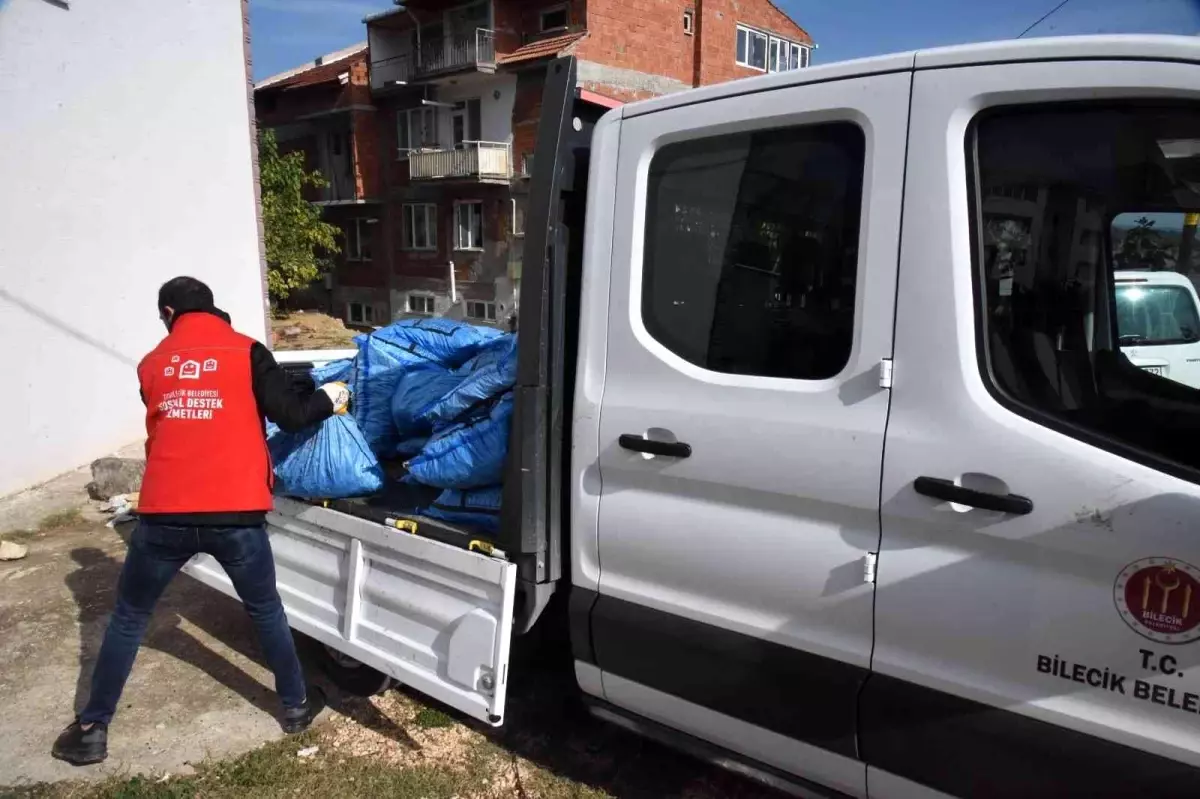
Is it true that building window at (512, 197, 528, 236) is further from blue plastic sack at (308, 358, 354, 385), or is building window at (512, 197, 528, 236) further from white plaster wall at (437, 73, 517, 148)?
blue plastic sack at (308, 358, 354, 385)

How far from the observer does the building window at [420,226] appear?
2992 centimetres

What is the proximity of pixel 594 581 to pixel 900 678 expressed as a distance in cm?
97

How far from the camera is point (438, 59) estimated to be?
90.7 ft

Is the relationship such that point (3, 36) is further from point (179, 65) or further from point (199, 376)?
point (199, 376)

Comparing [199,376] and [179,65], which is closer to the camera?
[199,376]

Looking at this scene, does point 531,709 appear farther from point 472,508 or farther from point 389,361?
point 389,361

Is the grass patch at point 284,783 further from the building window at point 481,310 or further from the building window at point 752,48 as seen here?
the building window at point 752,48

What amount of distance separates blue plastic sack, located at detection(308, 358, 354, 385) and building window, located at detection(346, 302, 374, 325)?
29.5m

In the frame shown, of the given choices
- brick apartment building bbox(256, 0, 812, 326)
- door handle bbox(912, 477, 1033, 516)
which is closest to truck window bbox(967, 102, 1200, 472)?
door handle bbox(912, 477, 1033, 516)

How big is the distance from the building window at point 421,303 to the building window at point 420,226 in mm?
1695

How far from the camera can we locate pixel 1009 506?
1901mm

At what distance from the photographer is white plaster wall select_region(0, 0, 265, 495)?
6801 mm

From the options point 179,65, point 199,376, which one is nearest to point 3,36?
point 179,65

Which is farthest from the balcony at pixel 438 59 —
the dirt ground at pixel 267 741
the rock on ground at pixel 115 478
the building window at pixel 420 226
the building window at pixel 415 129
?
the dirt ground at pixel 267 741
